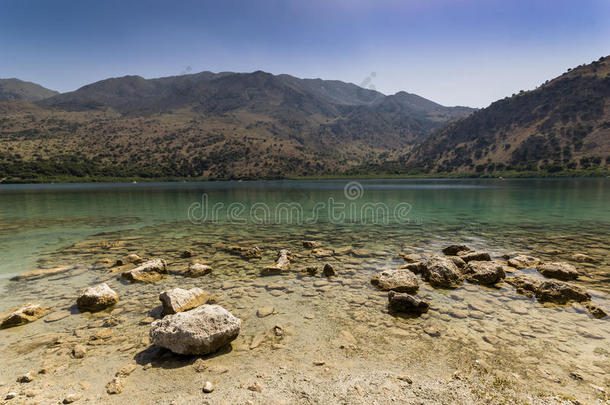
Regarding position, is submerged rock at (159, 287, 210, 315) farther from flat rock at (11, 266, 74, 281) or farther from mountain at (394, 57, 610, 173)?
mountain at (394, 57, 610, 173)

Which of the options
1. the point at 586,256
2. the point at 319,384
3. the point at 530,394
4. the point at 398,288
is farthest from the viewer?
the point at 586,256

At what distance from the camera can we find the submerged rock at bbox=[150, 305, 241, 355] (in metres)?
7.10

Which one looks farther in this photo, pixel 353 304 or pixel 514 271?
pixel 514 271

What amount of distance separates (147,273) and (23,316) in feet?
15.2

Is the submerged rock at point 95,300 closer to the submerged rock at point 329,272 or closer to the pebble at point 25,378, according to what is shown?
the pebble at point 25,378

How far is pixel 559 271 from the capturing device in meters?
12.9

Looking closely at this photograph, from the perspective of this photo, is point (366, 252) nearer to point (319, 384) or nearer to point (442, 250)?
point (442, 250)

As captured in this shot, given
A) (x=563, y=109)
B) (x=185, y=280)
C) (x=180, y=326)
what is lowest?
(x=185, y=280)

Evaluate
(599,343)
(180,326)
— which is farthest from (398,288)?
(180,326)

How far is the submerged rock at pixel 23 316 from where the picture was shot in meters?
8.91

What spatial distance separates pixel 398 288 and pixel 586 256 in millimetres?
12984

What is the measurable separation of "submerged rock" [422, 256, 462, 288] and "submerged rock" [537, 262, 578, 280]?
169 inches

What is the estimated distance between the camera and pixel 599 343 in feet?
25.0

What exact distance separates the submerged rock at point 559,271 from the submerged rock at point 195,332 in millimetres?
14480
